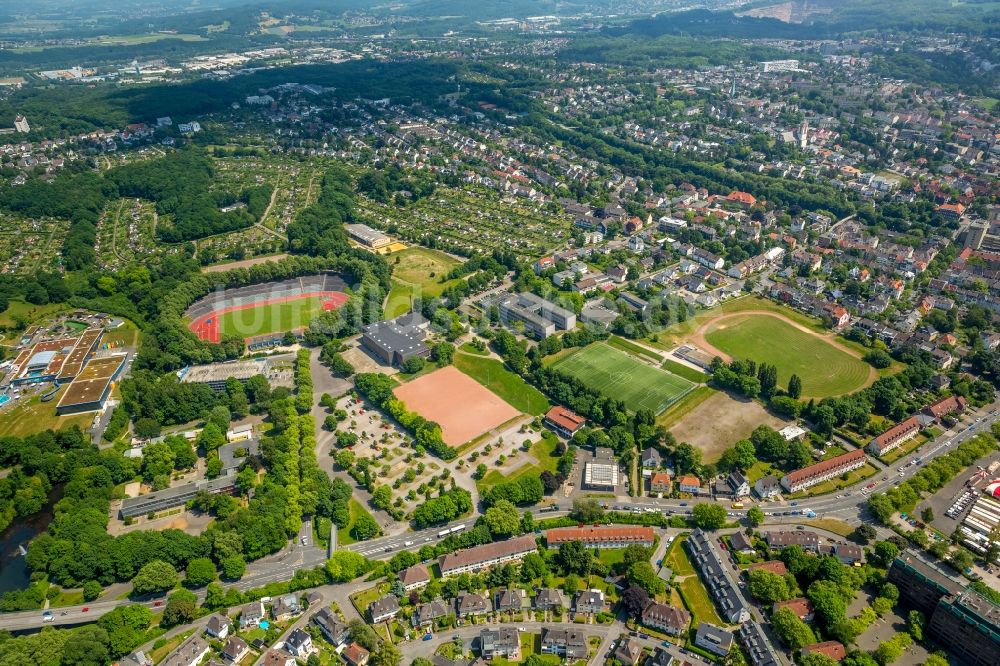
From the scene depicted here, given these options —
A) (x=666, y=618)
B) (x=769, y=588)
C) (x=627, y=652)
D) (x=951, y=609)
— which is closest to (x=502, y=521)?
(x=627, y=652)

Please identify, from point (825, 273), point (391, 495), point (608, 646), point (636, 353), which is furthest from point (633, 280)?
point (608, 646)

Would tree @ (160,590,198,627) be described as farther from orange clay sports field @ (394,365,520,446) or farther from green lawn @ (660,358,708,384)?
green lawn @ (660,358,708,384)

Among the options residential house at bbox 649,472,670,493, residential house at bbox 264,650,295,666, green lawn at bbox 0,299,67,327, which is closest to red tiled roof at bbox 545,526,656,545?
residential house at bbox 649,472,670,493

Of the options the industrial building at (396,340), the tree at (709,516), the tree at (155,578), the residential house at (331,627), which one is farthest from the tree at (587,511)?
the tree at (155,578)

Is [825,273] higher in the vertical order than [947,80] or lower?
lower

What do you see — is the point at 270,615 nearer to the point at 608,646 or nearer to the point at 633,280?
the point at 608,646

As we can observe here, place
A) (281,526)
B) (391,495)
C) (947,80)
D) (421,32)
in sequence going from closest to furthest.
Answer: (281,526)
(391,495)
(947,80)
(421,32)

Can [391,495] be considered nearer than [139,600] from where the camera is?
No
